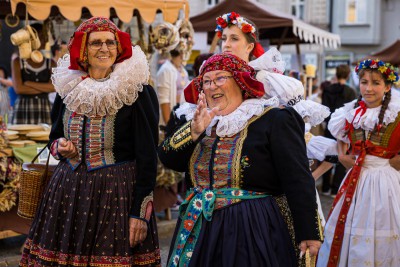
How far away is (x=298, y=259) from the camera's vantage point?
3.24 meters

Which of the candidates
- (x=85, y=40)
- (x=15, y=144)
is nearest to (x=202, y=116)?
(x=85, y=40)

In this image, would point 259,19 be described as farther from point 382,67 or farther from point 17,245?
point 17,245

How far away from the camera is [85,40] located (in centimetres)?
374

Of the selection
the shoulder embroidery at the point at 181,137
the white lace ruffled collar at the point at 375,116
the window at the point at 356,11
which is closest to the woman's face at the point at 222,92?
the shoulder embroidery at the point at 181,137

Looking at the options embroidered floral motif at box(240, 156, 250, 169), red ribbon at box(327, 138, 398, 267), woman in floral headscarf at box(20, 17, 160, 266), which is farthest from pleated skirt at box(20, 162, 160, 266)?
red ribbon at box(327, 138, 398, 267)

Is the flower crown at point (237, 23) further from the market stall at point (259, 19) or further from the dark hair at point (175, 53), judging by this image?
the market stall at point (259, 19)

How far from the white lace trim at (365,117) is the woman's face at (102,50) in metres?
2.37

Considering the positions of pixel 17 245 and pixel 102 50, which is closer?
pixel 102 50

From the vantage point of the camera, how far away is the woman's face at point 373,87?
17.4ft

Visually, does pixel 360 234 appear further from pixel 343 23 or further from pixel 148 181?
pixel 343 23

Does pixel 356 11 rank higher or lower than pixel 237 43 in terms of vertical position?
higher

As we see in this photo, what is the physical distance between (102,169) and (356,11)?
1032 inches

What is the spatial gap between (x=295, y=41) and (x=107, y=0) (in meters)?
6.24

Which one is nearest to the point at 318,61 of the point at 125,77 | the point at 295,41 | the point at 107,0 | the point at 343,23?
the point at 343,23
